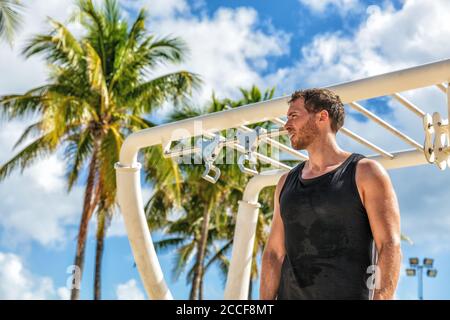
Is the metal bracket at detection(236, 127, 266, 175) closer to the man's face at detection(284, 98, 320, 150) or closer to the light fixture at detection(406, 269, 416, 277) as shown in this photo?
the man's face at detection(284, 98, 320, 150)

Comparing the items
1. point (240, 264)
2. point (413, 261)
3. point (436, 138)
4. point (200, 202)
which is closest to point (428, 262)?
point (413, 261)

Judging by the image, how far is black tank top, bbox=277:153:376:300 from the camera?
7.82ft

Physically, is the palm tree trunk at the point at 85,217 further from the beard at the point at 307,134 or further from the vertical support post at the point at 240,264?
the beard at the point at 307,134

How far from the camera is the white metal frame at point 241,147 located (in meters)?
5.95

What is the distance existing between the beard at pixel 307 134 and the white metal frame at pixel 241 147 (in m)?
3.49

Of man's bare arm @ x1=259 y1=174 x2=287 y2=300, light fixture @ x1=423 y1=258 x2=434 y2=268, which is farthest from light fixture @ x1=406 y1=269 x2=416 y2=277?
man's bare arm @ x1=259 y1=174 x2=287 y2=300

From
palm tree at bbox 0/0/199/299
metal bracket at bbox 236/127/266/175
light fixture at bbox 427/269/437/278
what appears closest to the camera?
metal bracket at bbox 236/127/266/175

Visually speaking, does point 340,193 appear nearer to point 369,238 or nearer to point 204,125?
point 369,238

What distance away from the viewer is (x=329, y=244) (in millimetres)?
2398

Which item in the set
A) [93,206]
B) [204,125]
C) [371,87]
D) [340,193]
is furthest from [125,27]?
[340,193]

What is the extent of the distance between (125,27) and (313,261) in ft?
61.9

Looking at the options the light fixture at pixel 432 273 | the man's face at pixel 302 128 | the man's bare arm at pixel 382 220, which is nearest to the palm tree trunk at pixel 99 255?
the light fixture at pixel 432 273

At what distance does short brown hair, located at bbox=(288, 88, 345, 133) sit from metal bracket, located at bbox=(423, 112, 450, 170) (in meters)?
3.46
